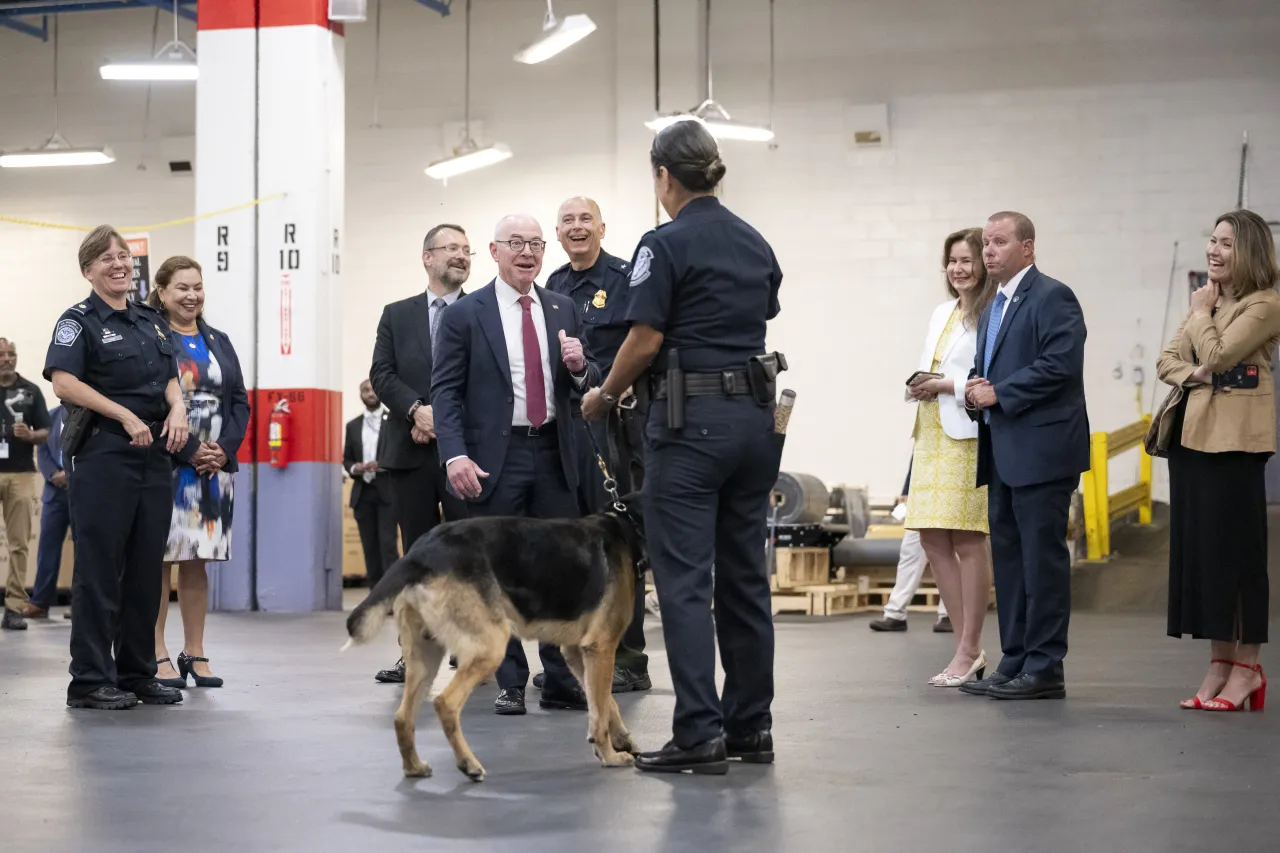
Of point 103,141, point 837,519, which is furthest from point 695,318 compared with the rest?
point 103,141

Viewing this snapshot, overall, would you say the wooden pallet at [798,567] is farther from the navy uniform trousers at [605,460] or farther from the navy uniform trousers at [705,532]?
the navy uniform trousers at [705,532]

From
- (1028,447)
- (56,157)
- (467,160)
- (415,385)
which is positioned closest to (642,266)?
(1028,447)

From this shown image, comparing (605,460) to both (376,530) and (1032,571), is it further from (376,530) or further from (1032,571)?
(376,530)

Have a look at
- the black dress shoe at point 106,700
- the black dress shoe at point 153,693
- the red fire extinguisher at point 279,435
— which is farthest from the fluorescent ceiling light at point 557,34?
the black dress shoe at point 106,700

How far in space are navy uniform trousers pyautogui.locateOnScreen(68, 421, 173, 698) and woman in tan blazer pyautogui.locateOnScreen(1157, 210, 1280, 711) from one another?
3.52 m

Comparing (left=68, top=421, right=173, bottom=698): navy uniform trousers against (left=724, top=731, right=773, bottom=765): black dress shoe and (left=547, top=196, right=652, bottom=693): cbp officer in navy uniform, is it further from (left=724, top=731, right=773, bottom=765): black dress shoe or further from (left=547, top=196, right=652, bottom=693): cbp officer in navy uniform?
(left=724, top=731, right=773, bottom=765): black dress shoe

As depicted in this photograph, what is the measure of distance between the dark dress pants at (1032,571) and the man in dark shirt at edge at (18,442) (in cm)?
731

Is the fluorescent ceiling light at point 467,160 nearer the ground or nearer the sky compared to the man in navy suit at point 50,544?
nearer the sky

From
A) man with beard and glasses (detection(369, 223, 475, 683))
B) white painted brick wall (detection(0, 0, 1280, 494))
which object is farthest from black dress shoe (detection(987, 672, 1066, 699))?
white painted brick wall (detection(0, 0, 1280, 494))

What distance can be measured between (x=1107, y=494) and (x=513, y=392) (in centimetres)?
777

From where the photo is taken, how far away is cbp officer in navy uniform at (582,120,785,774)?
3811mm

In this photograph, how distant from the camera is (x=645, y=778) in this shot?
381 centimetres

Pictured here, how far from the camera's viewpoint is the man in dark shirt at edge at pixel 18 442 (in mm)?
10406

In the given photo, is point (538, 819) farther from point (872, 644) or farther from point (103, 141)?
point (103, 141)
